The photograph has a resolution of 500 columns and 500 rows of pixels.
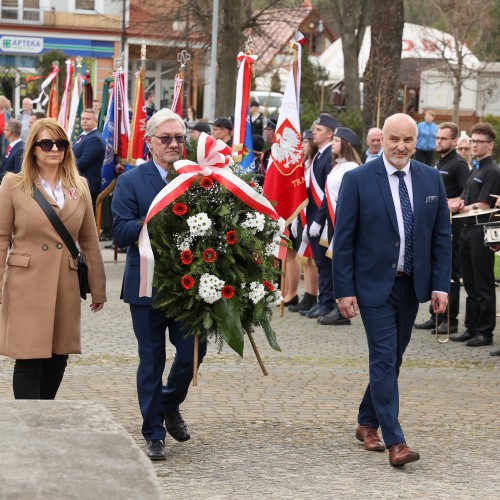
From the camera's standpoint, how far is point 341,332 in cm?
1291

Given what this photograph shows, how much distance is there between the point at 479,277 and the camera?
12.2 meters

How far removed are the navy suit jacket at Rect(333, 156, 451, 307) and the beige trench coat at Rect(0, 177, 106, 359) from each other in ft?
5.21

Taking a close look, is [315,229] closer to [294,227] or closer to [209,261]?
[294,227]

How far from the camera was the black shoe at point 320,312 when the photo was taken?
13773mm

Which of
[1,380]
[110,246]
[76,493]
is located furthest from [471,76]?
[76,493]

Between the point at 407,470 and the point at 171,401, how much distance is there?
1509 mm

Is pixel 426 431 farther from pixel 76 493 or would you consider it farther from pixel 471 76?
pixel 471 76

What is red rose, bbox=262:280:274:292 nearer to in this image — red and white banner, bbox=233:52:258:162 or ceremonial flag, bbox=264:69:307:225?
ceremonial flag, bbox=264:69:307:225

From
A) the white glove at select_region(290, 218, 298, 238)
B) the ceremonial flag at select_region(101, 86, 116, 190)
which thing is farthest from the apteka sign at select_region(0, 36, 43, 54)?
the white glove at select_region(290, 218, 298, 238)

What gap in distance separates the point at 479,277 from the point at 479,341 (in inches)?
24.6

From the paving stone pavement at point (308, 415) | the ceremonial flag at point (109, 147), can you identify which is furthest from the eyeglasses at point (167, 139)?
the ceremonial flag at point (109, 147)

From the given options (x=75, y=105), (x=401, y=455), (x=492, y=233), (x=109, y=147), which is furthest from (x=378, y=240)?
(x=75, y=105)

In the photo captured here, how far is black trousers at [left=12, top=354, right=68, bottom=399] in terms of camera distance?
23.4ft

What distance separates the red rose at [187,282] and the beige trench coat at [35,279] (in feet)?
2.10
